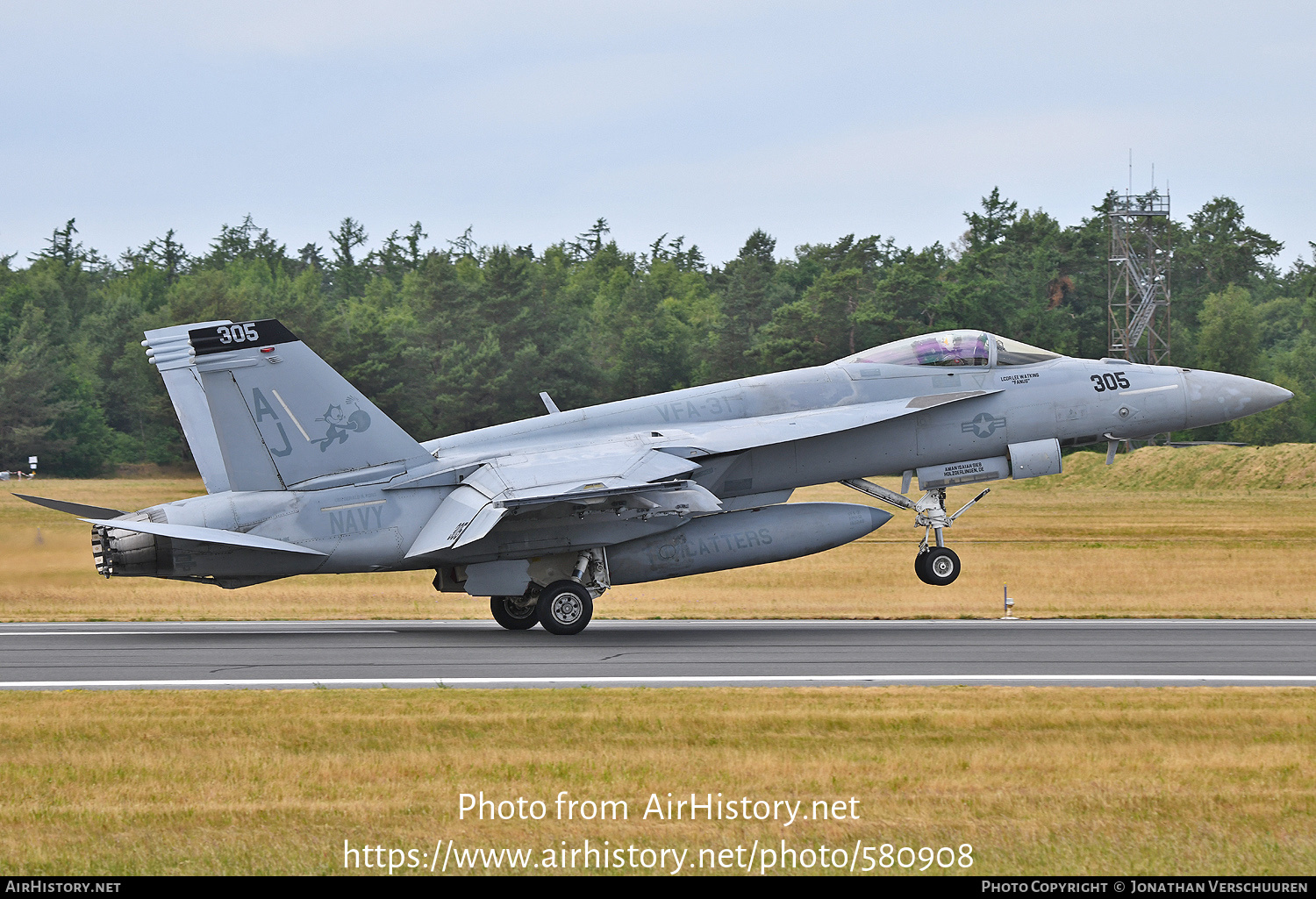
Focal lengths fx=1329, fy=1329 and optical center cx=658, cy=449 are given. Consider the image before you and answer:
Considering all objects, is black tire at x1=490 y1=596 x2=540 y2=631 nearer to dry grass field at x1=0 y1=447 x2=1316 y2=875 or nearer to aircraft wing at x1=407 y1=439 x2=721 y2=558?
aircraft wing at x1=407 y1=439 x2=721 y2=558

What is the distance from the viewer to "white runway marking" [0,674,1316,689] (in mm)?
12672

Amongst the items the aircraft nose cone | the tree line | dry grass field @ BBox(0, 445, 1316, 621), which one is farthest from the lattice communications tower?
the aircraft nose cone

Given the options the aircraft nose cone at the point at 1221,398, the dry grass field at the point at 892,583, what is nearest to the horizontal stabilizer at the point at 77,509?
the dry grass field at the point at 892,583

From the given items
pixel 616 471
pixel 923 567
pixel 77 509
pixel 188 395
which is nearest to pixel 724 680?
pixel 616 471

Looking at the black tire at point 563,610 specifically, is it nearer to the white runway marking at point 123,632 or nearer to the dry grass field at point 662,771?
the white runway marking at point 123,632

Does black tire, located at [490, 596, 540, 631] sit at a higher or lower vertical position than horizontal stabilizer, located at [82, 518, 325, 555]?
lower

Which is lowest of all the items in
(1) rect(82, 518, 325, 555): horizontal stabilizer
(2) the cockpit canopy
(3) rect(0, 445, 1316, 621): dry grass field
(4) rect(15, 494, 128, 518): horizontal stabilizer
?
(3) rect(0, 445, 1316, 621): dry grass field

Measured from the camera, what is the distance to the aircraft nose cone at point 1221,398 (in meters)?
18.9

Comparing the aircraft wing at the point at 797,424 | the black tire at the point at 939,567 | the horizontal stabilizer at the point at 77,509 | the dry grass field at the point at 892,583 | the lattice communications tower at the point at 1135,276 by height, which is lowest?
the dry grass field at the point at 892,583

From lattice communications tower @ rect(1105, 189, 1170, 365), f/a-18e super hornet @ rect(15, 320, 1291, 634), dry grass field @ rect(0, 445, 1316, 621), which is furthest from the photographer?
lattice communications tower @ rect(1105, 189, 1170, 365)

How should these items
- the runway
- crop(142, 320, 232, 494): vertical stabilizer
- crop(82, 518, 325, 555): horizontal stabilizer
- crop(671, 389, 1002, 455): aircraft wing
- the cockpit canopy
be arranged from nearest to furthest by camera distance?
1. the runway
2. crop(82, 518, 325, 555): horizontal stabilizer
3. crop(671, 389, 1002, 455): aircraft wing
4. the cockpit canopy
5. crop(142, 320, 232, 494): vertical stabilizer

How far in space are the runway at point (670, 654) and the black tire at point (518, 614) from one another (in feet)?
0.59

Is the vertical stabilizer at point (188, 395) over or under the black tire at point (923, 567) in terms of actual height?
over

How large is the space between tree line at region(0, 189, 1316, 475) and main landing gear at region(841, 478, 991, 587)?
141ft
